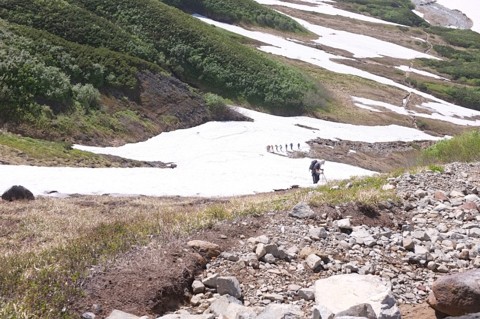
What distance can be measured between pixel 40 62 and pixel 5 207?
21.3 metres

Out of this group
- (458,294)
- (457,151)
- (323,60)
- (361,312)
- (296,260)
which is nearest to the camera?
(361,312)

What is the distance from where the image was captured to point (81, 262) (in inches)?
269

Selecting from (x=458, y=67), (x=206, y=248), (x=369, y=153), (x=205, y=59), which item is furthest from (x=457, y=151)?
(x=458, y=67)

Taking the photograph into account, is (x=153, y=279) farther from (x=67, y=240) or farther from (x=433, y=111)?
(x=433, y=111)

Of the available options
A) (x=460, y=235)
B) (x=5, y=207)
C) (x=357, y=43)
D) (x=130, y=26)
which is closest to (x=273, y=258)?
(x=460, y=235)

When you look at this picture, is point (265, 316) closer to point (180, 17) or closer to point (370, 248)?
point (370, 248)

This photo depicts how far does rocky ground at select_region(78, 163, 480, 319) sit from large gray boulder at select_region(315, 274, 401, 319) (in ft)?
0.56

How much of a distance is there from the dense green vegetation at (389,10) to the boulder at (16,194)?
133 metres

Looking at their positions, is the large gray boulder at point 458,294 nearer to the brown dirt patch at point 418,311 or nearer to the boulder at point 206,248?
the brown dirt patch at point 418,311

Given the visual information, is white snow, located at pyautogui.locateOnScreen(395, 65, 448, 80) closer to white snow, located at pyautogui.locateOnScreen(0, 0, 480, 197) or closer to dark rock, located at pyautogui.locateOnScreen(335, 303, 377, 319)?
white snow, located at pyautogui.locateOnScreen(0, 0, 480, 197)

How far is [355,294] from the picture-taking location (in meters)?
6.09

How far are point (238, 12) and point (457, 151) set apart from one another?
72103 mm

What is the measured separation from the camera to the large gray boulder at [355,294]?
18.6 feet

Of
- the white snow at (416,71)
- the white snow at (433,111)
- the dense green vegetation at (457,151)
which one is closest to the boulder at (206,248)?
the dense green vegetation at (457,151)
